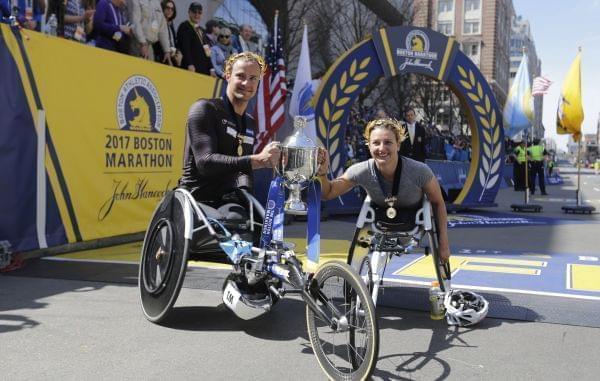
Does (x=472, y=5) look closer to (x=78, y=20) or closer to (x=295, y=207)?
(x=78, y=20)

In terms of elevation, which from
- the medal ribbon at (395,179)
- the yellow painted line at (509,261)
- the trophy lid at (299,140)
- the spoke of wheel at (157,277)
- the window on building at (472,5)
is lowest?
the yellow painted line at (509,261)

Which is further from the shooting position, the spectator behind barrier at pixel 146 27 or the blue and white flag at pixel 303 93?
the blue and white flag at pixel 303 93

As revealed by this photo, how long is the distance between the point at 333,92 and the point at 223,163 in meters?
7.46

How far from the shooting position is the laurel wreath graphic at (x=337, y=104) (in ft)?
35.3

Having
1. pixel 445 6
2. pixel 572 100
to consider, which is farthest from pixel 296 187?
pixel 445 6

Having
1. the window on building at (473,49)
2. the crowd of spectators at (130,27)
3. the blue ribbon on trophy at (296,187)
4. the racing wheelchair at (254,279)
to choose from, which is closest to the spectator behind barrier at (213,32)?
the crowd of spectators at (130,27)

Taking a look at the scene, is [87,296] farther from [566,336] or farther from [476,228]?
[476,228]

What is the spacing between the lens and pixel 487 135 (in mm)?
12719

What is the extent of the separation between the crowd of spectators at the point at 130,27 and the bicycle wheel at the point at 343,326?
5.72 m

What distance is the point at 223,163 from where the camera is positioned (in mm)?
3637

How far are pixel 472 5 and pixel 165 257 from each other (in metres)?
80.1

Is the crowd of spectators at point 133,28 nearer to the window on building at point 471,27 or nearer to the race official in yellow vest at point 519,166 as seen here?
the race official in yellow vest at point 519,166

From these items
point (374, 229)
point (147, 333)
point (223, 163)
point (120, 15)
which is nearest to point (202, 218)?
point (223, 163)

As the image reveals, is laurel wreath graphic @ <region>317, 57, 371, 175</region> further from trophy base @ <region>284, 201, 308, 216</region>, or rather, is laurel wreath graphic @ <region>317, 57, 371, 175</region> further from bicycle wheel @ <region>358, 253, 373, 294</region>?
trophy base @ <region>284, 201, 308, 216</region>
